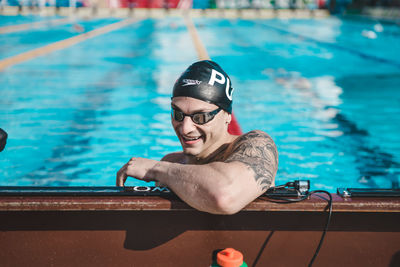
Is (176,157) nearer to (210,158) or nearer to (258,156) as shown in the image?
(210,158)

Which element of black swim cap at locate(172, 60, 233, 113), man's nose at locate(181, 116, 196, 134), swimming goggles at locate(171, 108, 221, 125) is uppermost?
black swim cap at locate(172, 60, 233, 113)

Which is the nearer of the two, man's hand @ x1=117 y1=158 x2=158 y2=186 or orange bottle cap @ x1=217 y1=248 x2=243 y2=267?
orange bottle cap @ x1=217 y1=248 x2=243 y2=267

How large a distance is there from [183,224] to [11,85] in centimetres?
773

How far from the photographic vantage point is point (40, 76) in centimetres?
935

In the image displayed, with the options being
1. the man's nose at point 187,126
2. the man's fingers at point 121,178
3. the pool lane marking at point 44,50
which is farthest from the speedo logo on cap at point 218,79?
the pool lane marking at point 44,50

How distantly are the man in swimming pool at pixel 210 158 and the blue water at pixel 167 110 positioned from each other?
9.17 feet

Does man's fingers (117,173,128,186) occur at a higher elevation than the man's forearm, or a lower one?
lower

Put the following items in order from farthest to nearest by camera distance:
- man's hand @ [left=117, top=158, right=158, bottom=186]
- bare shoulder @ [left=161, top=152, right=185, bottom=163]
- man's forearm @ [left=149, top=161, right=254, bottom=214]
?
bare shoulder @ [left=161, top=152, right=185, bottom=163]
man's hand @ [left=117, top=158, right=158, bottom=186]
man's forearm @ [left=149, top=161, right=254, bottom=214]

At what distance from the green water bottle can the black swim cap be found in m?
0.78

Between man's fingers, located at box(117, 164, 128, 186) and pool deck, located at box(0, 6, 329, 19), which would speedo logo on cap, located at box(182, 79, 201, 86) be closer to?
man's fingers, located at box(117, 164, 128, 186)

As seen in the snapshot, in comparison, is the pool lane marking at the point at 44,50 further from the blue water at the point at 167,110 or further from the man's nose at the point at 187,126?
the man's nose at the point at 187,126

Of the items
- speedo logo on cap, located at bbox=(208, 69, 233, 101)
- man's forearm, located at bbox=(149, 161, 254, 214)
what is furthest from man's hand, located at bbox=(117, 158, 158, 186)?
speedo logo on cap, located at bbox=(208, 69, 233, 101)

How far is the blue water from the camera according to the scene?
16.5 ft

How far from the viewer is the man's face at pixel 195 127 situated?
84.9 inches
